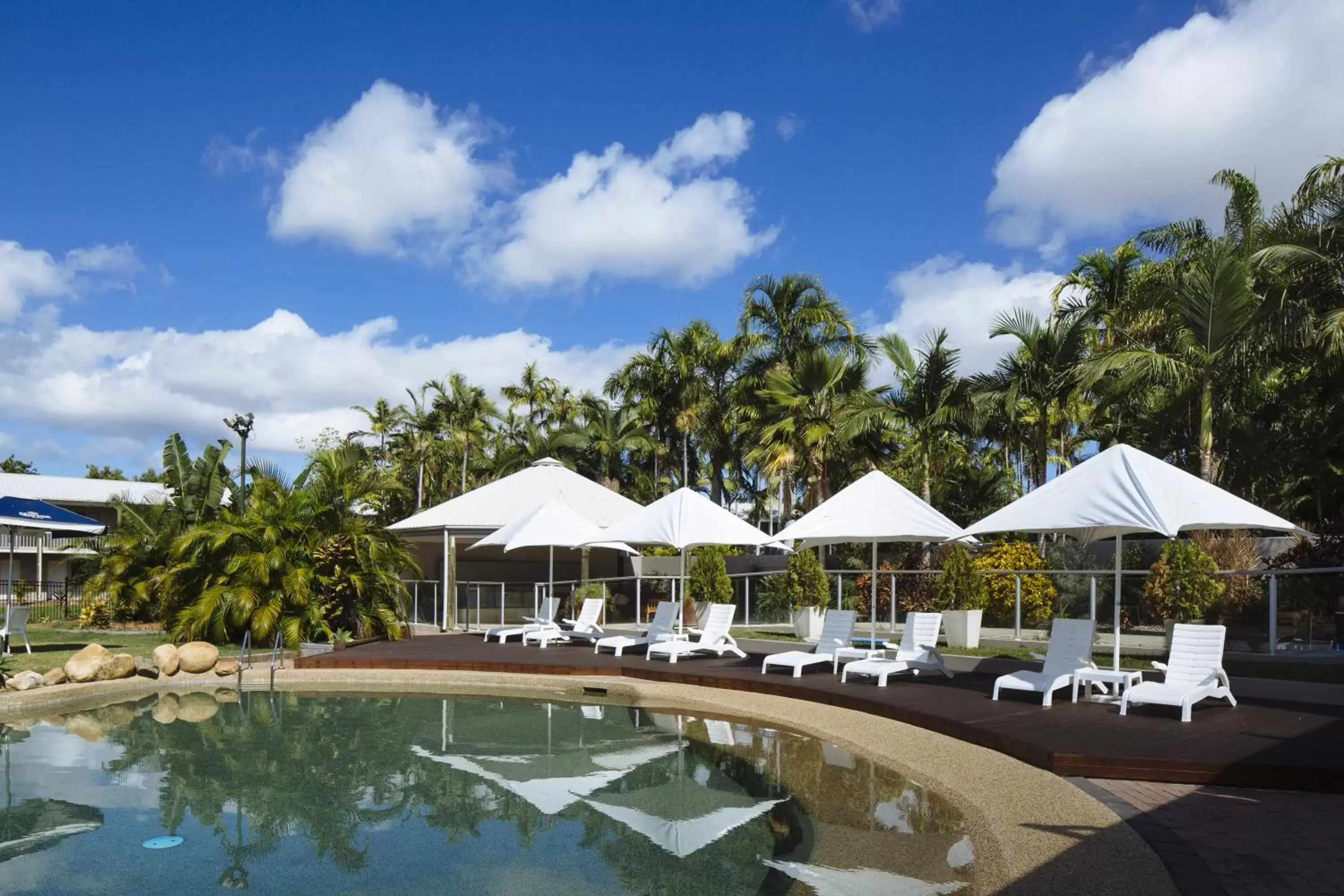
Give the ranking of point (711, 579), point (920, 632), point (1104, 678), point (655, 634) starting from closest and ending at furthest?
point (1104, 678)
point (920, 632)
point (655, 634)
point (711, 579)

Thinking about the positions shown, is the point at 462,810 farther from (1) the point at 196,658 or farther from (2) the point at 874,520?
(1) the point at 196,658

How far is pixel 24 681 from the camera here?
1291 centimetres

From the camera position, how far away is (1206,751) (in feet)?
24.6

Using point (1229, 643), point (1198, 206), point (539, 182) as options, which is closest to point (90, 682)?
point (1229, 643)

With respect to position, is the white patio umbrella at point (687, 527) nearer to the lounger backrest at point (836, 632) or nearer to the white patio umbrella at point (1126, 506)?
the lounger backrest at point (836, 632)

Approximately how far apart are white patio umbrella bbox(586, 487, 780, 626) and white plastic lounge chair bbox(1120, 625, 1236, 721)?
5.83 metres

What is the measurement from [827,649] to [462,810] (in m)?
Result: 6.75

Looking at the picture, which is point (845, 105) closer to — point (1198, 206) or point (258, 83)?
point (258, 83)

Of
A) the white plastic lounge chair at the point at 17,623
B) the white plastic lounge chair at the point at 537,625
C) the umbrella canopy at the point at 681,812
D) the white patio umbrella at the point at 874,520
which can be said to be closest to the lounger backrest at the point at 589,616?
the white plastic lounge chair at the point at 537,625

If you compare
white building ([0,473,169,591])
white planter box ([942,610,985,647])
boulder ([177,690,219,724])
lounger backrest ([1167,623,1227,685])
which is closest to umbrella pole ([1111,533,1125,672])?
lounger backrest ([1167,623,1227,685])

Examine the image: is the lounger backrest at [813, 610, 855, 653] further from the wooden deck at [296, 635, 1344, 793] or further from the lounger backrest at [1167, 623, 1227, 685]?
the lounger backrest at [1167, 623, 1227, 685]

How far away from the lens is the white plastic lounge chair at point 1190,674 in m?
9.34

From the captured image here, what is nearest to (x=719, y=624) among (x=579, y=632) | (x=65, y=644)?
(x=579, y=632)

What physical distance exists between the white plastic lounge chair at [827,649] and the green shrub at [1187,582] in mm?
4001
